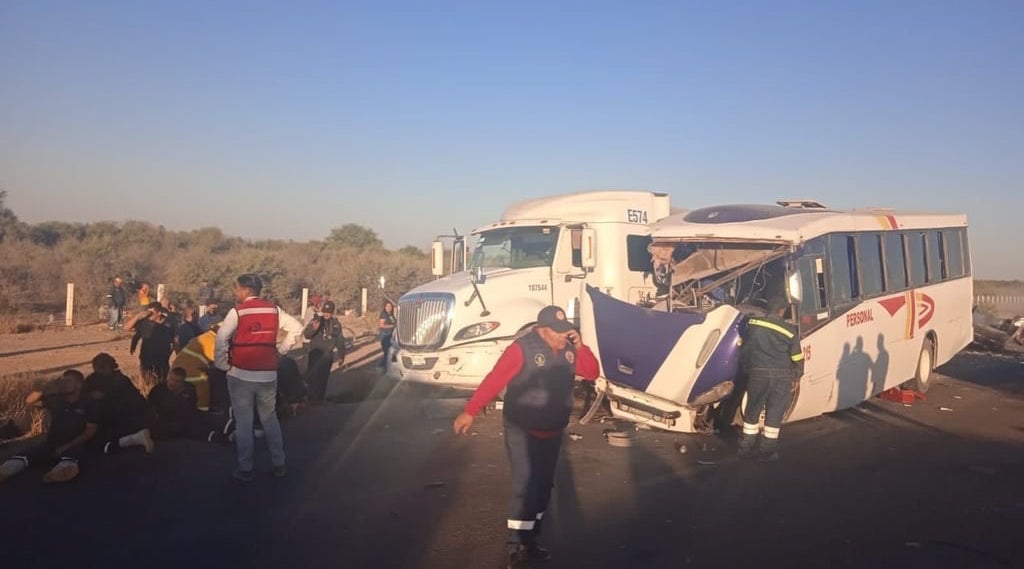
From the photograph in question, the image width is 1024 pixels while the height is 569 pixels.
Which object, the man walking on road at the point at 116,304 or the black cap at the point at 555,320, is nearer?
the black cap at the point at 555,320

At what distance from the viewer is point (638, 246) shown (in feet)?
45.6

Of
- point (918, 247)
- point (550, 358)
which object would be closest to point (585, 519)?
point (550, 358)

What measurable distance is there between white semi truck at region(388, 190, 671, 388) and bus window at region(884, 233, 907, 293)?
3.47 metres

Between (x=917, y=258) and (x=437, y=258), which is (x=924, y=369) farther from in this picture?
(x=437, y=258)

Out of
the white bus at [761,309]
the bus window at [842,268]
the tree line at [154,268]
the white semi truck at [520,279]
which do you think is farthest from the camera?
the tree line at [154,268]

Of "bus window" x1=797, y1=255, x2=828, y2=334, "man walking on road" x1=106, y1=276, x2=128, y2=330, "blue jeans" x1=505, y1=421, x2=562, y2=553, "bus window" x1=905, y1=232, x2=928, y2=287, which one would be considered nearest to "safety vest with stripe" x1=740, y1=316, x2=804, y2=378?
"bus window" x1=797, y1=255, x2=828, y2=334

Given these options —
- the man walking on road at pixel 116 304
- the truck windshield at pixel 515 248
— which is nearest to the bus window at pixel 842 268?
the truck windshield at pixel 515 248

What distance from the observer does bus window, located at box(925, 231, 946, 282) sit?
14625mm

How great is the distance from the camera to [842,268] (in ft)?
38.4

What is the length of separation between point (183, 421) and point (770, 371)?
6.52 m

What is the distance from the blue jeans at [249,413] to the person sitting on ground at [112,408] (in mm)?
1358

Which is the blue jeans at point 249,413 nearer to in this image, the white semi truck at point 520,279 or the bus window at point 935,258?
the white semi truck at point 520,279

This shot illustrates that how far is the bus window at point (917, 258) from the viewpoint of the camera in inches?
546

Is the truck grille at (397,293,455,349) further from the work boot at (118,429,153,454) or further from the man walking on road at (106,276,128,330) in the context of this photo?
the man walking on road at (106,276,128,330)
